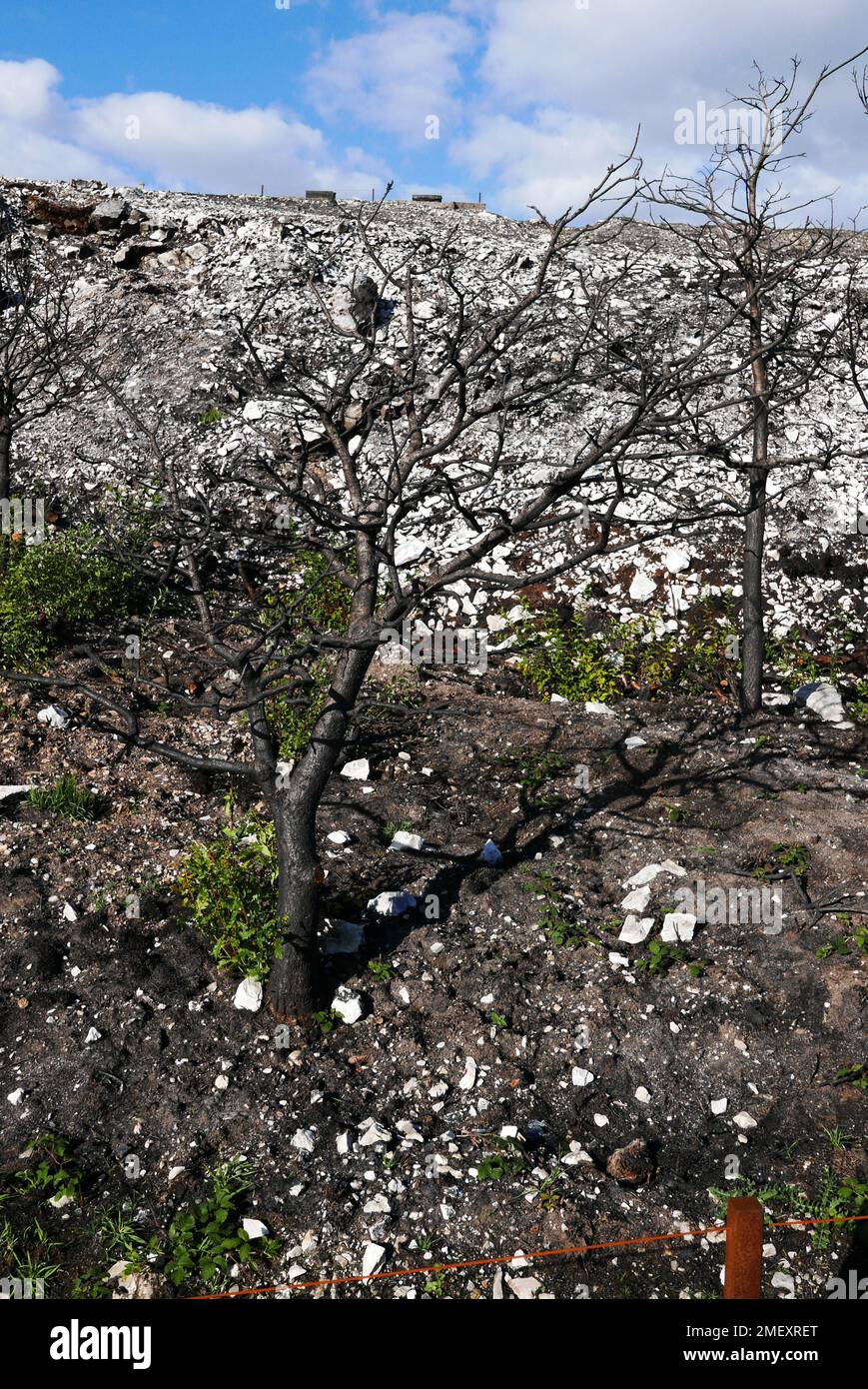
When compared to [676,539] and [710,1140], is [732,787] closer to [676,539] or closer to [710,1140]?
[710,1140]

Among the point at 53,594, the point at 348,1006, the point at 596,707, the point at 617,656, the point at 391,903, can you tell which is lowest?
the point at 348,1006

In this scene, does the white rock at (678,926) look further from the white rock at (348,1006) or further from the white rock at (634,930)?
the white rock at (348,1006)

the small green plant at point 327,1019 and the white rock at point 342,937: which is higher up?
the white rock at point 342,937

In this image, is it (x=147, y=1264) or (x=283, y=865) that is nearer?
(x=147, y=1264)

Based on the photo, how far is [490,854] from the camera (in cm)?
627

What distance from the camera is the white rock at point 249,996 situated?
199 inches

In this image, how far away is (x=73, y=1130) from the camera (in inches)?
174

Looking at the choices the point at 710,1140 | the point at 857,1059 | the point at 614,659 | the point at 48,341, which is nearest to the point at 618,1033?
the point at 710,1140

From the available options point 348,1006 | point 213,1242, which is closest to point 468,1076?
point 348,1006

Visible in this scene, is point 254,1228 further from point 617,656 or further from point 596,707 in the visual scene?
point 617,656

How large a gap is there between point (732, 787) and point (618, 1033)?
2604 mm

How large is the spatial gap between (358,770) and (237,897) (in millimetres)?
2087

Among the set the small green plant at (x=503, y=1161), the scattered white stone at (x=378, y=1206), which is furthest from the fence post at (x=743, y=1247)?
the scattered white stone at (x=378, y=1206)

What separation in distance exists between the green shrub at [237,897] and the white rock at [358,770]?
1.26m
